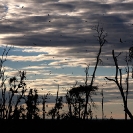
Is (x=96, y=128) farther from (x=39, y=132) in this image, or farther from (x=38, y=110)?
(x=38, y=110)

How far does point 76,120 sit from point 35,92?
25133mm

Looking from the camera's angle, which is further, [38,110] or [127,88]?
[38,110]

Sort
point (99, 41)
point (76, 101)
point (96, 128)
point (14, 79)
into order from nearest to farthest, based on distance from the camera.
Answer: point (99, 41), point (14, 79), point (96, 128), point (76, 101)

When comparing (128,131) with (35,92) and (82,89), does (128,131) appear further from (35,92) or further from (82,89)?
(35,92)

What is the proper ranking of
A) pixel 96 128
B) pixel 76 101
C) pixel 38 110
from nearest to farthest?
1. pixel 96 128
2. pixel 76 101
3. pixel 38 110

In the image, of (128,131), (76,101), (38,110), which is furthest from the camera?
(38,110)

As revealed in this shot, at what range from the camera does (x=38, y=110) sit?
85.6 meters

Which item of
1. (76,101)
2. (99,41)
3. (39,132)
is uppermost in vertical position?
(99,41)

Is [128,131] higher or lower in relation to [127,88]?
lower

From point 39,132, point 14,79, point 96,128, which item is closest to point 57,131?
point 39,132

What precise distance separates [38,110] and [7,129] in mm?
38261

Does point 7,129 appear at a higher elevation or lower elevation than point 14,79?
lower

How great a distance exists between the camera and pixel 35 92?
282ft

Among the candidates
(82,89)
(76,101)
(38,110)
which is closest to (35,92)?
(38,110)
